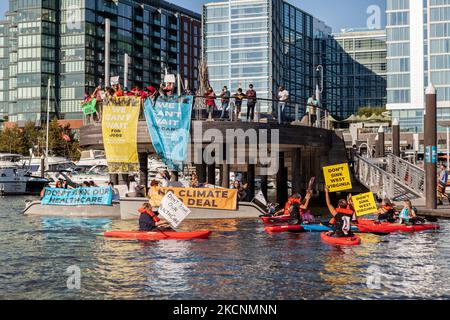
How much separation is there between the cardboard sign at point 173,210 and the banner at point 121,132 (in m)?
8.73

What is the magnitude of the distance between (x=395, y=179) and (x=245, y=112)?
32.5ft

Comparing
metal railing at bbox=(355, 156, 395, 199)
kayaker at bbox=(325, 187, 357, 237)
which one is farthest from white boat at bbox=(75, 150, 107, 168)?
kayaker at bbox=(325, 187, 357, 237)

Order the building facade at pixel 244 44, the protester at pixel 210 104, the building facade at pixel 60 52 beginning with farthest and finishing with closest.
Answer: the building facade at pixel 60 52
the building facade at pixel 244 44
the protester at pixel 210 104

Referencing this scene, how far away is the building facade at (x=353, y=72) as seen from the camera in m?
166

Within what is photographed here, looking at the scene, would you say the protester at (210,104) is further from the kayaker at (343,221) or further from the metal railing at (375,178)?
the kayaker at (343,221)

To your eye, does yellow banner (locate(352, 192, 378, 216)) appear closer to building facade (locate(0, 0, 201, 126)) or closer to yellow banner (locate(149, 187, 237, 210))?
yellow banner (locate(149, 187, 237, 210))

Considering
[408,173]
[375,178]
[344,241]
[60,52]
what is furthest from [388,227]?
[60,52]

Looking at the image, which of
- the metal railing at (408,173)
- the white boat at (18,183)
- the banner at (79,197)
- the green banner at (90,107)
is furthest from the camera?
the white boat at (18,183)

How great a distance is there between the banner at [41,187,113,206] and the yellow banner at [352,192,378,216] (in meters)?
12.7

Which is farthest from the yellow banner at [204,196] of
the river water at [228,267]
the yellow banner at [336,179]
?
the yellow banner at [336,179]

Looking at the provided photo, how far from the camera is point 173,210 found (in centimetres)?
2402

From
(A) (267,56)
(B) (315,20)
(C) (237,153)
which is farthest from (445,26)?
(C) (237,153)

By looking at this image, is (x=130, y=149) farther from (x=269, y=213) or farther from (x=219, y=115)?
(x=269, y=213)

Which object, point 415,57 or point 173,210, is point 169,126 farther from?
point 415,57
